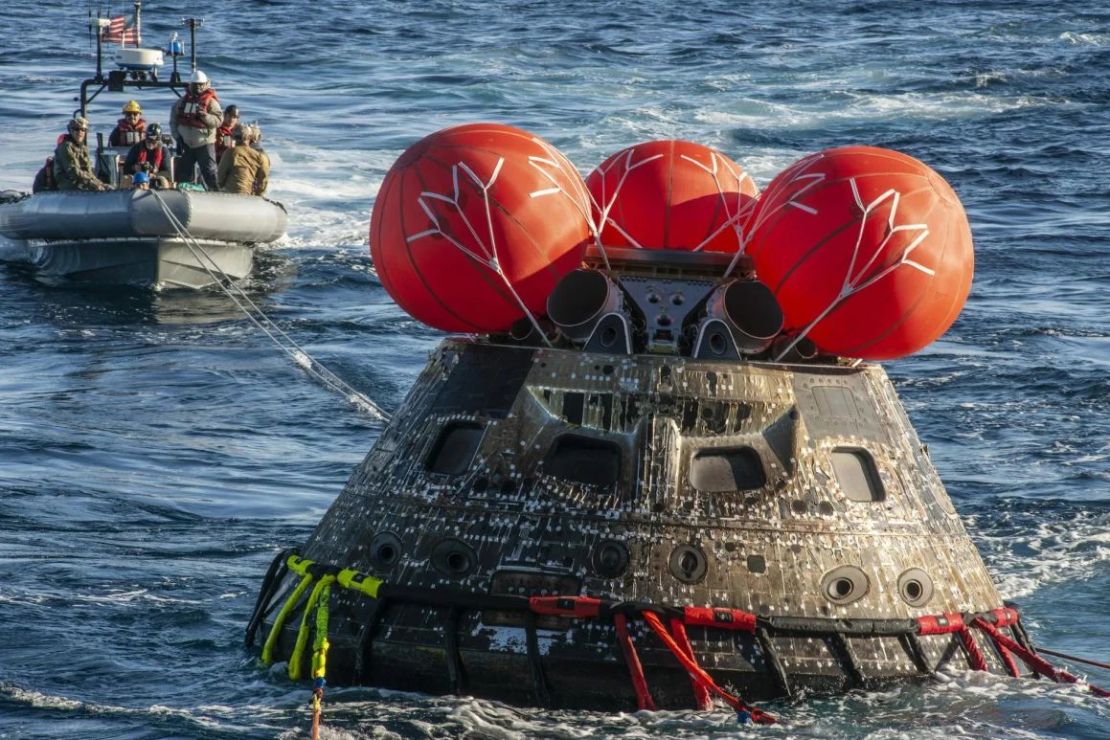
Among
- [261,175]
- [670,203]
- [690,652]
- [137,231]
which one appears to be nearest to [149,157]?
[137,231]

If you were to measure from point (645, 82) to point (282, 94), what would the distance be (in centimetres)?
814

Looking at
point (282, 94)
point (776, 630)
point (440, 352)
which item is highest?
point (440, 352)

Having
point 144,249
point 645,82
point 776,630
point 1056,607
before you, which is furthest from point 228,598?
point 645,82

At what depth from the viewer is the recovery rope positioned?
8031 mm

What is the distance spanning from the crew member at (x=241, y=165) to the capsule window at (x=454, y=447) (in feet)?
57.5

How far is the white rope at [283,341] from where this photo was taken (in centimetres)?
1842

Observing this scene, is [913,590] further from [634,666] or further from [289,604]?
Answer: [289,604]

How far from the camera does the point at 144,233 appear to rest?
974 inches

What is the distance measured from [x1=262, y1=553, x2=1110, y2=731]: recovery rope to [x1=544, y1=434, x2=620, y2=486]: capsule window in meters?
0.66

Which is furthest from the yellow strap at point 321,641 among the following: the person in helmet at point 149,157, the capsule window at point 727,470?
the person in helmet at point 149,157

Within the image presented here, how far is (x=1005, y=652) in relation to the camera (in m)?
8.71

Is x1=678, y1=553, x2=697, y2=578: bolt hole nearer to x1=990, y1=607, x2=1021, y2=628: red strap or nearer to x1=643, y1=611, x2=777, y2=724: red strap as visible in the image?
x1=643, y1=611, x2=777, y2=724: red strap

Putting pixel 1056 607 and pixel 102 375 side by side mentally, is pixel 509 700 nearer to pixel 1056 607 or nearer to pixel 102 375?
pixel 1056 607

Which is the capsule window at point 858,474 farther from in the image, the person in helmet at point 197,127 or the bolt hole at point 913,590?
the person in helmet at point 197,127
